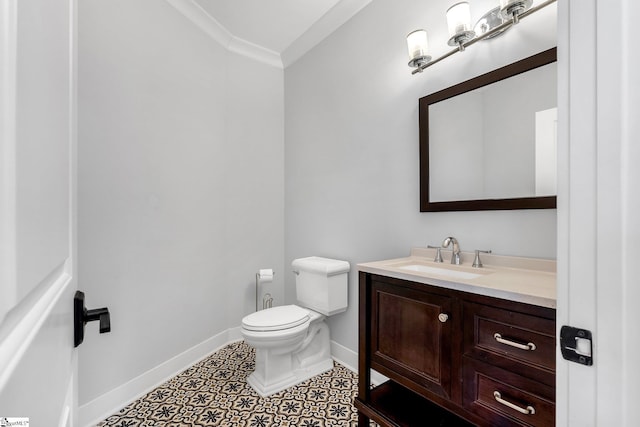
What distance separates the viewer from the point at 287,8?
7.84 feet

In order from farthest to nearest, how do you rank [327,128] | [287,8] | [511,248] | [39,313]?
1. [327,128]
2. [287,8]
3. [511,248]
4. [39,313]

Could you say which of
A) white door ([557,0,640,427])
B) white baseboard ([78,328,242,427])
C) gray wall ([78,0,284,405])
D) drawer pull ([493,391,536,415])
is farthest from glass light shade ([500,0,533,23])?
white baseboard ([78,328,242,427])

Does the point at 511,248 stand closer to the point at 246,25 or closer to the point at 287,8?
the point at 287,8

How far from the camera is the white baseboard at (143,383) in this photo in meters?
1.69

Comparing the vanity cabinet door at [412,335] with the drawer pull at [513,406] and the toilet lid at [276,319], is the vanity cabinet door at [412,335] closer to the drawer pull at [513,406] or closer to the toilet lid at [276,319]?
the drawer pull at [513,406]

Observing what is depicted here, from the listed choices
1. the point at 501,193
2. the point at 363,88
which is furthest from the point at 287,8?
the point at 501,193

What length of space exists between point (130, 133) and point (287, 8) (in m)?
1.53

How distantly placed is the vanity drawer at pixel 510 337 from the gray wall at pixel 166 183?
1936 millimetres

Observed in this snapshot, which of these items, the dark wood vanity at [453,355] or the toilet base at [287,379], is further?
the toilet base at [287,379]

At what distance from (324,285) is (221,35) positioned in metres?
2.29

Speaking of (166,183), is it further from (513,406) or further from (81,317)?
(513,406)

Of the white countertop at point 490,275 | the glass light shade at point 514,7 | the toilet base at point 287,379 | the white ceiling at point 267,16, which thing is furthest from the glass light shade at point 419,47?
the toilet base at point 287,379

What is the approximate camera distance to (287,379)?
208cm

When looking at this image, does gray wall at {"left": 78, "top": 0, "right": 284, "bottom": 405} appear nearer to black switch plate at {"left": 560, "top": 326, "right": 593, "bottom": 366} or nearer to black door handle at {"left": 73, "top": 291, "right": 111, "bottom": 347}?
black door handle at {"left": 73, "top": 291, "right": 111, "bottom": 347}
